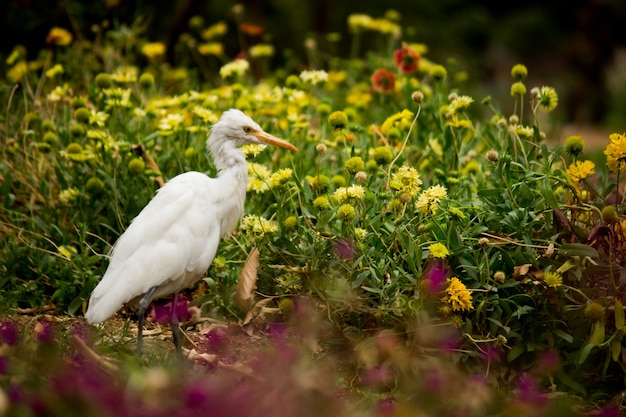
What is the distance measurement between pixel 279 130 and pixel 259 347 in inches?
65.1

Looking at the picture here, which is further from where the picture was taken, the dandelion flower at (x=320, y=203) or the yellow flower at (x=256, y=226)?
the yellow flower at (x=256, y=226)

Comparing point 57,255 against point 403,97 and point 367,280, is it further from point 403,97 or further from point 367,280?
point 403,97

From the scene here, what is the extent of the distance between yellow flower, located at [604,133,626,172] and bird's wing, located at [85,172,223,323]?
148 cm

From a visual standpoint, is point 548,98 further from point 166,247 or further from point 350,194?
point 166,247

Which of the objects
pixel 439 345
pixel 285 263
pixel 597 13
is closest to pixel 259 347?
pixel 285 263

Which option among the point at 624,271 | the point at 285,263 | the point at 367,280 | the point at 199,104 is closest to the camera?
the point at 624,271

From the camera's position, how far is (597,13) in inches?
432

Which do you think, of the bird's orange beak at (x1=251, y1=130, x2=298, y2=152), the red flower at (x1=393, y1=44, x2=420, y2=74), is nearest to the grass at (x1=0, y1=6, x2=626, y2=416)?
the bird's orange beak at (x1=251, y1=130, x2=298, y2=152)

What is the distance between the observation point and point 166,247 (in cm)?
327

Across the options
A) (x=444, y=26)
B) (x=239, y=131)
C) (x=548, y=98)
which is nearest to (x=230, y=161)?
(x=239, y=131)

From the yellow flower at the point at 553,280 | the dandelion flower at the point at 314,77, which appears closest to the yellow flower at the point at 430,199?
the yellow flower at the point at 553,280

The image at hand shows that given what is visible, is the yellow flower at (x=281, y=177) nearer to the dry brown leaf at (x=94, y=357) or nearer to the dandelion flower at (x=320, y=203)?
the dandelion flower at (x=320, y=203)

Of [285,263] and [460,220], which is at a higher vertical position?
[460,220]

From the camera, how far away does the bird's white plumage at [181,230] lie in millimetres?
3225
